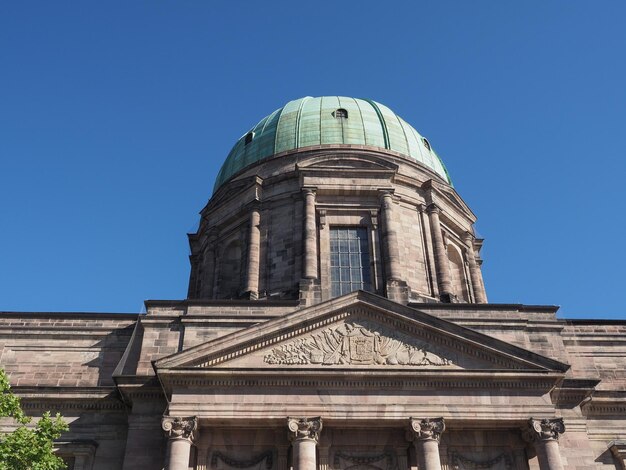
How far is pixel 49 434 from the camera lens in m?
17.0

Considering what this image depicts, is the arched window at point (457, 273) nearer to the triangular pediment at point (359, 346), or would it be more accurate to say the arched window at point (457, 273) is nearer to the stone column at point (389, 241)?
the stone column at point (389, 241)

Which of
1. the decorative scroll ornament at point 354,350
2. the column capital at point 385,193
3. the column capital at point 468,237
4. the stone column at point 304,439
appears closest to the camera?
the stone column at point 304,439

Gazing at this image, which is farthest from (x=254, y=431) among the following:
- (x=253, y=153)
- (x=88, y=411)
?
(x=253, y=153)

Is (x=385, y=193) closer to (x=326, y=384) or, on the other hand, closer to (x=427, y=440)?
(x=326, y=384)

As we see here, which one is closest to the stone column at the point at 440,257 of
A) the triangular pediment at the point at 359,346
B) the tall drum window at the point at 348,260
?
the tall drum window at the point at 348,260

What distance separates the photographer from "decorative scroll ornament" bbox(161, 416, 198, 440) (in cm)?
1881

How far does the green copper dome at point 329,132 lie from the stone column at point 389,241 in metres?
4.69

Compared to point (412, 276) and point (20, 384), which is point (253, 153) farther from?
point (20, 384)

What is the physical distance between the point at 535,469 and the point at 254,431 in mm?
8606

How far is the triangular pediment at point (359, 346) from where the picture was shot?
20094 mm

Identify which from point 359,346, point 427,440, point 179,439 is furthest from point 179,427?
point 427,440

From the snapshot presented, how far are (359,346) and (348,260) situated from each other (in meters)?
8.63

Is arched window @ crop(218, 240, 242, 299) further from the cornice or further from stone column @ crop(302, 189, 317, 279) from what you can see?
the cornice

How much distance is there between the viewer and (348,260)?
95.2 ft
